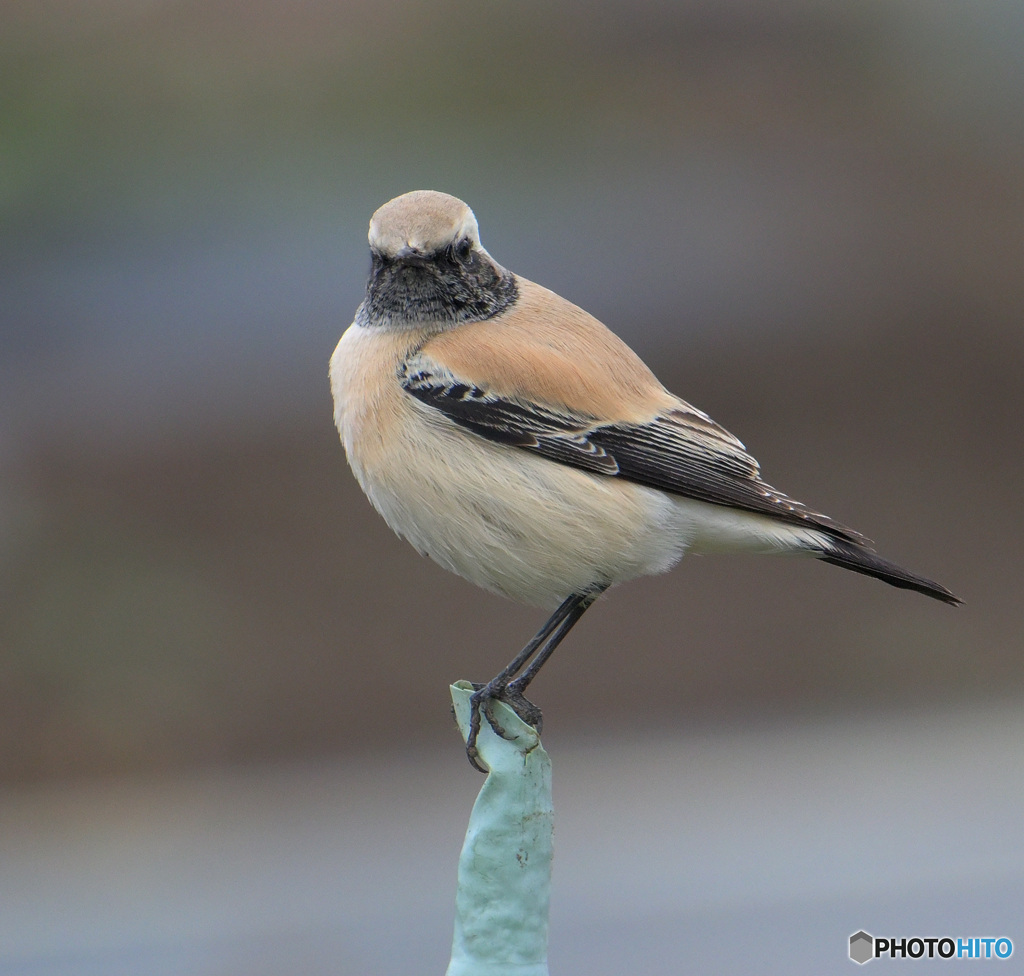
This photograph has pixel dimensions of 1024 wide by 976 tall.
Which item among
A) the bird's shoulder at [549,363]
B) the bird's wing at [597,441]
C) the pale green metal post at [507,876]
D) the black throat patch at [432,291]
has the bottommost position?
the pale green metal post at [507,876]

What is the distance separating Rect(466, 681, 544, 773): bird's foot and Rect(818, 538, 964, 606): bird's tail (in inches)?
35.1

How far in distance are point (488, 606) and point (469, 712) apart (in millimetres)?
5822

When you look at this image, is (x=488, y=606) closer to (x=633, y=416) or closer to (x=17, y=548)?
(x=17, y=548)

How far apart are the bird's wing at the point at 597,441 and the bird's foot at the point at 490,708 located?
0.60m

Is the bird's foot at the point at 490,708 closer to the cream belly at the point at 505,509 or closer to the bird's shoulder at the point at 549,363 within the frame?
the cream belly at the point at 505,509

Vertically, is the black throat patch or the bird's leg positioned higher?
the black throat patch

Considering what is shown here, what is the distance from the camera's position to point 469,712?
307cm

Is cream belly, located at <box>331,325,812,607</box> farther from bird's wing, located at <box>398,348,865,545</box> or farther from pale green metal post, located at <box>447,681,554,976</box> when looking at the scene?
pale green metal post, located at <box>447,681,554,976</box>

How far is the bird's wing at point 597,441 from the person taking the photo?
327 centimetres

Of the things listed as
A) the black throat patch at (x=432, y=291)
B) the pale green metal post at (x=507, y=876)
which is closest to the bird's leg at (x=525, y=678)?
the pale green metal post at (x=507, y=876)

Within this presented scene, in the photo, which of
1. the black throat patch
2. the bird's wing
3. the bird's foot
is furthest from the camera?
the black throat patch

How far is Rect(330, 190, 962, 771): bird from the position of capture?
319 centimetres

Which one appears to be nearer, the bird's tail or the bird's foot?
the bird's foot

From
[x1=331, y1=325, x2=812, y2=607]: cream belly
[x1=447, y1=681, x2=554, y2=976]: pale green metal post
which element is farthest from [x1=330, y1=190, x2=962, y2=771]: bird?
[x1=447, y1=681, x2=554, y2=976]: pale green metal post
